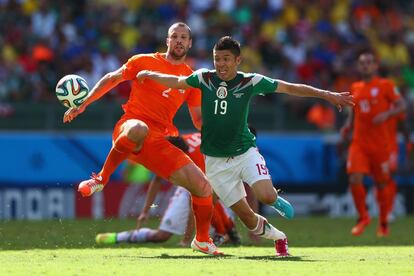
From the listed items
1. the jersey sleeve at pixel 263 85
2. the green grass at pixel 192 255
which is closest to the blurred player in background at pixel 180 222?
the green grass at pixel 192 255

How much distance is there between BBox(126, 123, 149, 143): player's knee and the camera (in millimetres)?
10898

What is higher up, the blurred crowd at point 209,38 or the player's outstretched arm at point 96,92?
the blurred crowd at point 209,38

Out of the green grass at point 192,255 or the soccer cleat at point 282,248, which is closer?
the green grass at point 192,255

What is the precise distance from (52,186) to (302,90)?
10.2m

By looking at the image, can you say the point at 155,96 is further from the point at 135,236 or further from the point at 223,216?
the point at 135,236

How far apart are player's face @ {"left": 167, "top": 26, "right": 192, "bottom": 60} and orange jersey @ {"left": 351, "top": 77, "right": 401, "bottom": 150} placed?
491 cm

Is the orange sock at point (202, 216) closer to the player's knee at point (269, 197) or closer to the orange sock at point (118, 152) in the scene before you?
the player's knee at point (269, 197)

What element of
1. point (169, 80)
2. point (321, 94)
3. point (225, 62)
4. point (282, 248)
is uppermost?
point (225, 62)

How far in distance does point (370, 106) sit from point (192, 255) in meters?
5.45

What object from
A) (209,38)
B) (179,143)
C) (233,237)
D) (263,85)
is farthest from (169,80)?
(209,38)

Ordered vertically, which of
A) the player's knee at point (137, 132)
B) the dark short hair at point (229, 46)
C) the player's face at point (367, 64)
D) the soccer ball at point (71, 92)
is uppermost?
the dark short hair at point (229, 46)

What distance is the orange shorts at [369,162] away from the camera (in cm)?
1572

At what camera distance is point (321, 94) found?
10.4 m

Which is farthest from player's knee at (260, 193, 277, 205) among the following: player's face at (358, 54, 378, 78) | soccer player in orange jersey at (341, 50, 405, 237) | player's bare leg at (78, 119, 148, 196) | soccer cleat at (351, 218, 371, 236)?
player's face at (358, 54, 378, 78)
